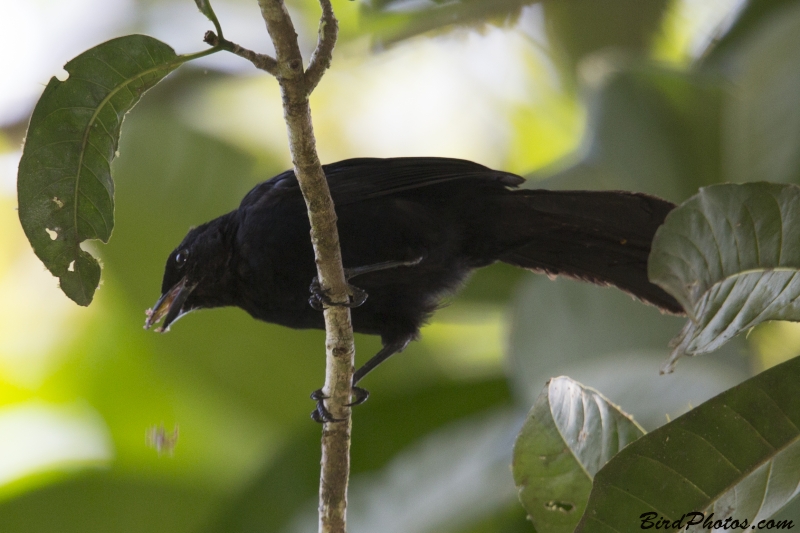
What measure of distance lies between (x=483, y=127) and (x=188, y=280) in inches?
146

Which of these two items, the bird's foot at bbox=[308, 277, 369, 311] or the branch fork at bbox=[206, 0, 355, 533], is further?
the bird's foot at bbox=[308, 277, 369, 311]

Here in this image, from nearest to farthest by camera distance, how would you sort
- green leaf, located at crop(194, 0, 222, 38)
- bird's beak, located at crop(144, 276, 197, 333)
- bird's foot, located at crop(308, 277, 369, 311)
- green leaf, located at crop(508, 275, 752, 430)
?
green leaf, located at crop(194, 0, 222, 38) < bird's foot, located at crop(308, 277, 369, 311) < green leaf, located at crop(508, 275, 752, 430) < bird's beak, located at crop(144, 276, 197, 333)

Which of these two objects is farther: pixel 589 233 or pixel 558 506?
pixel 589 233

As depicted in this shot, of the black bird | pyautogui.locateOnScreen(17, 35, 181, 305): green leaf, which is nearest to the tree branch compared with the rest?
pyautogui.locateOnScreen(17, 35, 181, 305): green leaf

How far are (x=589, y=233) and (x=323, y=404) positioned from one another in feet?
4.03

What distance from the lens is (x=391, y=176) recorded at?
3111 mm

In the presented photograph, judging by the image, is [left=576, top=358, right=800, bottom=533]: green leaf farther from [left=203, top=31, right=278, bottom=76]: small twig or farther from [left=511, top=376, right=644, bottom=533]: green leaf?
[left=203, top=31, right=278, bottom=76]: small twig

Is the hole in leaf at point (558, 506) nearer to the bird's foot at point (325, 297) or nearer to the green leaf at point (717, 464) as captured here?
the green leaf at point (717, 464)

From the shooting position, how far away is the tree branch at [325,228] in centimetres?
166

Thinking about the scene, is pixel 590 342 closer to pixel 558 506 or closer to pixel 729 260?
pixel 558 506

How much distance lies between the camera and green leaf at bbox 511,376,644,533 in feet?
6.89

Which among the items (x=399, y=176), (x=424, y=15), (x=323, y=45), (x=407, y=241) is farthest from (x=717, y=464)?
(x=424, y=15)

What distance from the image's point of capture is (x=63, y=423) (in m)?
4.26

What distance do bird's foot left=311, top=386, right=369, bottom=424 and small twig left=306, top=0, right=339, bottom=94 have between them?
3.66 ft
